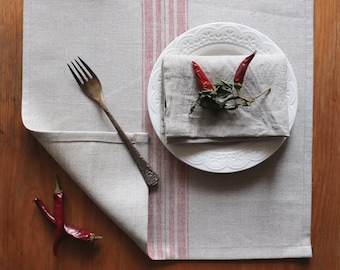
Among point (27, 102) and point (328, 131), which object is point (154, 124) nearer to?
point (27, 102)

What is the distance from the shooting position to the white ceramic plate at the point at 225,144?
2.94ft

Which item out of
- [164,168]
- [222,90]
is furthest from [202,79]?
[164,168]

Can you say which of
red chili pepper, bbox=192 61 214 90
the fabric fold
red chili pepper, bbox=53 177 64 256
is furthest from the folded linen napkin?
red chili pepper, bbox=53 177 64 256

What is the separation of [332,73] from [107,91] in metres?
0.49

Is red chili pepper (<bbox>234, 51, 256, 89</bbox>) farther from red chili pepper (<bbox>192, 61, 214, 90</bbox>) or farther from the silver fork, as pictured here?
the silver fork

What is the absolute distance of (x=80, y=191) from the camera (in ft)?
3.15

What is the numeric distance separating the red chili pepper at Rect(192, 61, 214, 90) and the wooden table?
253 mm

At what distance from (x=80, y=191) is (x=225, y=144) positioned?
332 millimetres

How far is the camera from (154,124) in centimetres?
90

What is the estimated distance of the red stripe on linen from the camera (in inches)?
37.5

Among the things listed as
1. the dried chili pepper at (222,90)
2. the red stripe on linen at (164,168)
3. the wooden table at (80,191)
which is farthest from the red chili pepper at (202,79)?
the wooden table at (80,191)

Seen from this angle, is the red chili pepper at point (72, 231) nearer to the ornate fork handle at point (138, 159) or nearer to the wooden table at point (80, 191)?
the wooden table at point (80, 191)

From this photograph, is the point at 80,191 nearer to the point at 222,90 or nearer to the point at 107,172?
the point at 107,172

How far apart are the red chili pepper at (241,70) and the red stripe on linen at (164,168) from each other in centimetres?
16
